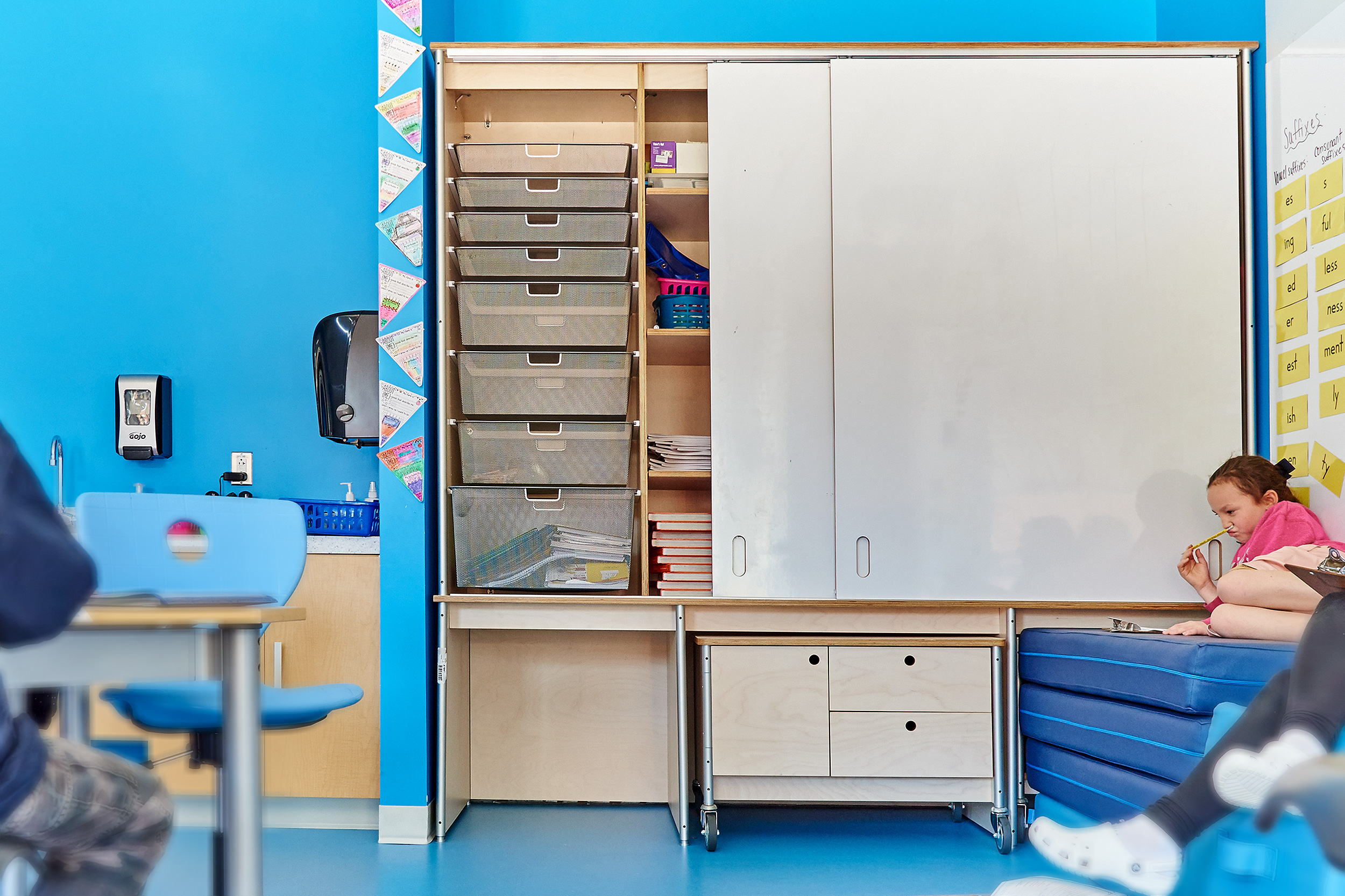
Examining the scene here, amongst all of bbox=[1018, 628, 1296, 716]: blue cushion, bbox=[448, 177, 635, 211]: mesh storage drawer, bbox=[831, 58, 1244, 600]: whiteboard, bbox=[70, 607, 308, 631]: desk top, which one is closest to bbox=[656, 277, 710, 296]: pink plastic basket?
bbox=[448, 177, 635, 211]: mesh storage drawer

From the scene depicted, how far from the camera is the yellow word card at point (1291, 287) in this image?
→ 2.65 meters

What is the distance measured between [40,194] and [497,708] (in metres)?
2.32

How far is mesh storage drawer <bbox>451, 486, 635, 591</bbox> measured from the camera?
286 cm

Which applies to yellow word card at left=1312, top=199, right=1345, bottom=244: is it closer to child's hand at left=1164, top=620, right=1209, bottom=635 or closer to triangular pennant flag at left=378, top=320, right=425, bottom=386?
child's hand at left=1164, top=620, right=1209, bottom=635

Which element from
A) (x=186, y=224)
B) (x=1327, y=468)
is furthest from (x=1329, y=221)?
(x=186, y=224)

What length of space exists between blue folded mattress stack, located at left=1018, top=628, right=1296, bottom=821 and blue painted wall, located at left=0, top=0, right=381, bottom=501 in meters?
2.13

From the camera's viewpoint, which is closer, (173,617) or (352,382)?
(173,617)

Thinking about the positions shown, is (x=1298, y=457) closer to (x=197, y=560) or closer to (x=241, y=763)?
(x=241, y=763)

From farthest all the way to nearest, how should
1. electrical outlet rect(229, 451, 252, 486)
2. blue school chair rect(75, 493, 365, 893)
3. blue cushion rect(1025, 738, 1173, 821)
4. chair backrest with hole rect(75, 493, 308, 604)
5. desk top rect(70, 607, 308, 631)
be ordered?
electrical outlet rect(229, 451, 252, 486) → chair backrest with hole rect(75, 493, 308, 604) → blue cushion rect(1025, 738, 1173, 821) → blue school chair rect(75, 493, 365, 893) → desk top rect(70, 607, 308, 631)

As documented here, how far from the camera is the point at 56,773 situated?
3.42ft

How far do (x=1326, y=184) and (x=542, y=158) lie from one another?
2.07 metres

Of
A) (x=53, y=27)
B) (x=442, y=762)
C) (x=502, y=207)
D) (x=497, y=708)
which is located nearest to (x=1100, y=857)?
(x=442, y=762)

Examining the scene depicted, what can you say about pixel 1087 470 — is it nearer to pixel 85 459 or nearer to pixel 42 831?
pixel 42 831

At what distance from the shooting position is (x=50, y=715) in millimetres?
1759
